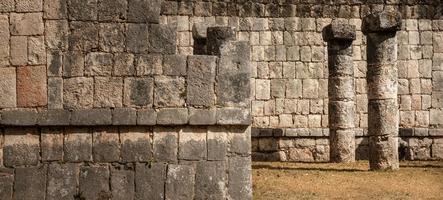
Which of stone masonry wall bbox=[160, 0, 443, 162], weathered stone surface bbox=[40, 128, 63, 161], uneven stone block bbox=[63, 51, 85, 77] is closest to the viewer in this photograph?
weathered stone surface bbox=[40, 128, 63, 161]

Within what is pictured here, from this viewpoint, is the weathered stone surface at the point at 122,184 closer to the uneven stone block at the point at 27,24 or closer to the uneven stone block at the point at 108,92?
the uneven stone block at the point at 108,92

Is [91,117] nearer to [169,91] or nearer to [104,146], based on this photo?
[104,146]

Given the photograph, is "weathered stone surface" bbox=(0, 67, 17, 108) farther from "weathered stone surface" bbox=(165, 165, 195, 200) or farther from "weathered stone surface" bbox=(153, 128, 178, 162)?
"weathered stone surface" bbox=(165, 165, 195, 200)

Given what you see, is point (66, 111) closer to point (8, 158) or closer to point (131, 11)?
point (8, 158)

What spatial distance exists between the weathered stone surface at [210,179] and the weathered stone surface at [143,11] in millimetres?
2146

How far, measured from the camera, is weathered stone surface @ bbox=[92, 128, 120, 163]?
9195 millimetres

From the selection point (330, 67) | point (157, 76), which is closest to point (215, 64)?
point (157, 76)

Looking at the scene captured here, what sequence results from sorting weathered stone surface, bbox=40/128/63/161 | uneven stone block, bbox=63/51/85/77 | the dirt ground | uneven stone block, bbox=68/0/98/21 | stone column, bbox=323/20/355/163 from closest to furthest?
weathered stone surface, bbox=40/128/63/161
uneven stone block, bbox=63/51/85/77
uneven stone block, bbox=68/0/98/21
the dirt ground
stone column, bbox=323/20/355/163

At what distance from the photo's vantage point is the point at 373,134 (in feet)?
47.9

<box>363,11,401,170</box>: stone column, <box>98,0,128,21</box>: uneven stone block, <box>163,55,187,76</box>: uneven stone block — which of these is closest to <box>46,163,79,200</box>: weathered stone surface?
<box>163,55,187,76</box>: uneven stone block

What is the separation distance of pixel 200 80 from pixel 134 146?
1286mm

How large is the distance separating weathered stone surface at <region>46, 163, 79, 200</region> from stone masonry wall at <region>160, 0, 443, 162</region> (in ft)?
29.0

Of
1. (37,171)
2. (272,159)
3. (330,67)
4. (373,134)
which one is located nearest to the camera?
(37,171)

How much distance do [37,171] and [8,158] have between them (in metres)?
0.43
